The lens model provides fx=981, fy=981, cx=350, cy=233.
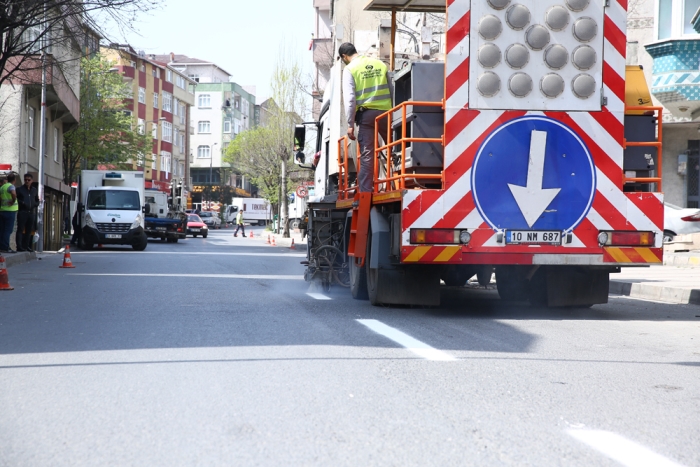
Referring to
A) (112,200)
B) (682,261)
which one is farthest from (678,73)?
(112,200)

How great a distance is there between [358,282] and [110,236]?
21722 mm

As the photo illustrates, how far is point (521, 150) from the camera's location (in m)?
9.70

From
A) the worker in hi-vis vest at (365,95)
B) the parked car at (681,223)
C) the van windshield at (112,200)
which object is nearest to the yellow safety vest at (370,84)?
the worker in hi-vis vest at (365,95)

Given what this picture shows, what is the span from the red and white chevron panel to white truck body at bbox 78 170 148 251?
23.5 metres

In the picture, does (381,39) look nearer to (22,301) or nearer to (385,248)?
(385,248)

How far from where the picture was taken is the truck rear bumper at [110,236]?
1247 inches

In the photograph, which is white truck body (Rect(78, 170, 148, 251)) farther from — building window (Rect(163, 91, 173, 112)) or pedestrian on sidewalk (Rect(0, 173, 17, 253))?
building window (Rect(163, 91, 173, 112))

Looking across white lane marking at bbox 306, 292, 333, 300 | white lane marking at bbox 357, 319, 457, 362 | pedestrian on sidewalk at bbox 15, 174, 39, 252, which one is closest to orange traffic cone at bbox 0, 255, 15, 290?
white lane marking at bbox 306, 292, 333, 300

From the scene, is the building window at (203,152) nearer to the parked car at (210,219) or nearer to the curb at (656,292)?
the parked car at (210,219)

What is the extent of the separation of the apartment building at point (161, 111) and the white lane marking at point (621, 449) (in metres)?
79.8

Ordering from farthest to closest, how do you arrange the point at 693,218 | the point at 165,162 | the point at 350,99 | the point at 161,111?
the point at 165,162 → the point at 161,111 → the point at 693,218 → the point at 350,99

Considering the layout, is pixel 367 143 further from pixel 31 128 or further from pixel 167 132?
pixel 167 132

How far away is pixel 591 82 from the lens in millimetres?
9852

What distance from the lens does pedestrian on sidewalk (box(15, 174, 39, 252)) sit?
23156 mm
